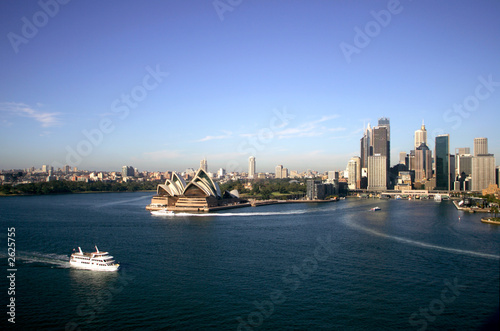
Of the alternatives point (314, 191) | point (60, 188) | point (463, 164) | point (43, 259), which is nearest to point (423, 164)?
point (463, 164)

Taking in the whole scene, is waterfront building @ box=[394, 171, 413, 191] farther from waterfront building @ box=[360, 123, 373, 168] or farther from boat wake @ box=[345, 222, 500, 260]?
boat wake @ box=[345, 222, 500, 260]

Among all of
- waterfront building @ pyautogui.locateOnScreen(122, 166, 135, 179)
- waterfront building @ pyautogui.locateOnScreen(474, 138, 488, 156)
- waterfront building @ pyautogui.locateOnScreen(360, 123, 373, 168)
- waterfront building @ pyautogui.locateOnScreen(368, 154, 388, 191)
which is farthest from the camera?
waterfront building @ pyautogui.locateOnScreen(122, 166, 135, 179)

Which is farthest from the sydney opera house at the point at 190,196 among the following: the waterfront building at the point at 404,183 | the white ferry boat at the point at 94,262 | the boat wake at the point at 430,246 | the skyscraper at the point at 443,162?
the skyscraper at the point at 443,162

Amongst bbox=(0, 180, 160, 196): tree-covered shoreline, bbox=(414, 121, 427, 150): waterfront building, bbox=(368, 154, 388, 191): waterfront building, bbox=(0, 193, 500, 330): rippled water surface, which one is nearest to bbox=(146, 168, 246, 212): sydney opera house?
bbox=(0, 193, 500, 330): rippled water surface

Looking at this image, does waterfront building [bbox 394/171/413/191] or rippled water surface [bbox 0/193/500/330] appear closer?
rippled water surface [bbox 0/193/500/330]

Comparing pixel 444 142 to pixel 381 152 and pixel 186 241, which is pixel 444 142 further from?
pixel 186 241

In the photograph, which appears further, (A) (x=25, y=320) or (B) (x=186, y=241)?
(B) (x=186, y=241)

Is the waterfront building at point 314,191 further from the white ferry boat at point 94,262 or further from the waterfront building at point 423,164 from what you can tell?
the white ferry boat at point 94,262

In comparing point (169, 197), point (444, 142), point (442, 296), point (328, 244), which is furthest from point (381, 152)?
point (442, 296)
